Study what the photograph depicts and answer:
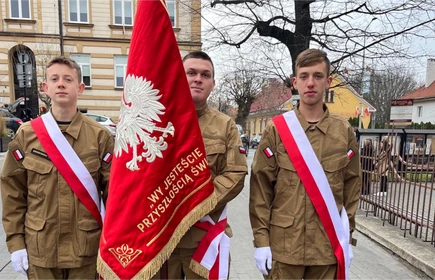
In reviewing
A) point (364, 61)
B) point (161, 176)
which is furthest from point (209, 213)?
point (364, 61)

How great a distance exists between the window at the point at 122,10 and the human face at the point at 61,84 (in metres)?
21.2

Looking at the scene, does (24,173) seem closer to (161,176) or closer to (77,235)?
(77,235)

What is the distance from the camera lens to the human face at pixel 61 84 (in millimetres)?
2129

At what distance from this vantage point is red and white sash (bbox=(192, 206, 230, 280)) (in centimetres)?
197

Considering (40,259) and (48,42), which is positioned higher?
(48,42)

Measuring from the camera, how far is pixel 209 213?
2027mm

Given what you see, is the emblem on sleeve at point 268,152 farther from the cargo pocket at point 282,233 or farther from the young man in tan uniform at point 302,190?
the cargo pocket at point 282,233

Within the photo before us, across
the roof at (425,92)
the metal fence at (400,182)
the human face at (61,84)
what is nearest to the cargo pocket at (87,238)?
the human face at (61,84)

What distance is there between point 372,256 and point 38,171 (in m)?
4.39

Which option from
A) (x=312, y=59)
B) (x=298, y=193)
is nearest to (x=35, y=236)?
(x=298, y=193)

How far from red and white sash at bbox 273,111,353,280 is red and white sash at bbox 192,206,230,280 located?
620mm

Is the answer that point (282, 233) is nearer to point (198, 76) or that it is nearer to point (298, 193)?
point (298, 193)

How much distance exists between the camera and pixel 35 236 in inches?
80.7

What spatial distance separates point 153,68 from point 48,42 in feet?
71.9
